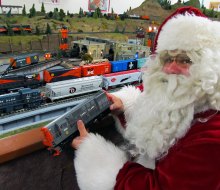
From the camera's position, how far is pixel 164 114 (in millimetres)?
1031

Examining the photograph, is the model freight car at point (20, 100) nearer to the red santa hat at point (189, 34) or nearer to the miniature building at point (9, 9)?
the miniature building at point (9, 9)

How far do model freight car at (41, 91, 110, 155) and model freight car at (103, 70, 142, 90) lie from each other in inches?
177

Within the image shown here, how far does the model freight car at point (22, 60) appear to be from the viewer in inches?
225

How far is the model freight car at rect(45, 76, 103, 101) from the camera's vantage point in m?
5.01

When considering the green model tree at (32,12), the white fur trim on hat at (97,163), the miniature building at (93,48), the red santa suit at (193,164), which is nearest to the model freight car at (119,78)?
the miniature building at (93,48)

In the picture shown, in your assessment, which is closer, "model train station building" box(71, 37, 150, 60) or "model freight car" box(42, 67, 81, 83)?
"model freight car" box(42, 67, 81, 83)

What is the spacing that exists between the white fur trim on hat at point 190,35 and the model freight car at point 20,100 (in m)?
3.73

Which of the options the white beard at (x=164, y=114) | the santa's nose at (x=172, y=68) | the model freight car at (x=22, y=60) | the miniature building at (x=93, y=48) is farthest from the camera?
the miniature building at (x=93, y=48)

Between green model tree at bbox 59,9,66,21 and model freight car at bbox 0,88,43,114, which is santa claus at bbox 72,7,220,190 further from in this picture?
green model tree at bbox 59,9,66,21

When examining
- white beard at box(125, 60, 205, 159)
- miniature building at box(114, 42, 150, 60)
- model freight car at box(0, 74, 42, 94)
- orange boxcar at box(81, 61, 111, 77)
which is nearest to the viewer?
white beard at box(125, 60, 205, 159)

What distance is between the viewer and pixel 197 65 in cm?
102

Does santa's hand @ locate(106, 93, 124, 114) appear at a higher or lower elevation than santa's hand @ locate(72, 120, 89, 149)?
higher

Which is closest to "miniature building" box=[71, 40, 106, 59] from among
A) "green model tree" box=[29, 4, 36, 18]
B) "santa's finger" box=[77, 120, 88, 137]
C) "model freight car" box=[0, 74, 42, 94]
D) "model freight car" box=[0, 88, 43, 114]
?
"green model tree" box=[29, 4, 36, 18]

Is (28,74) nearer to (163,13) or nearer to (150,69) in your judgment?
(150,69)
